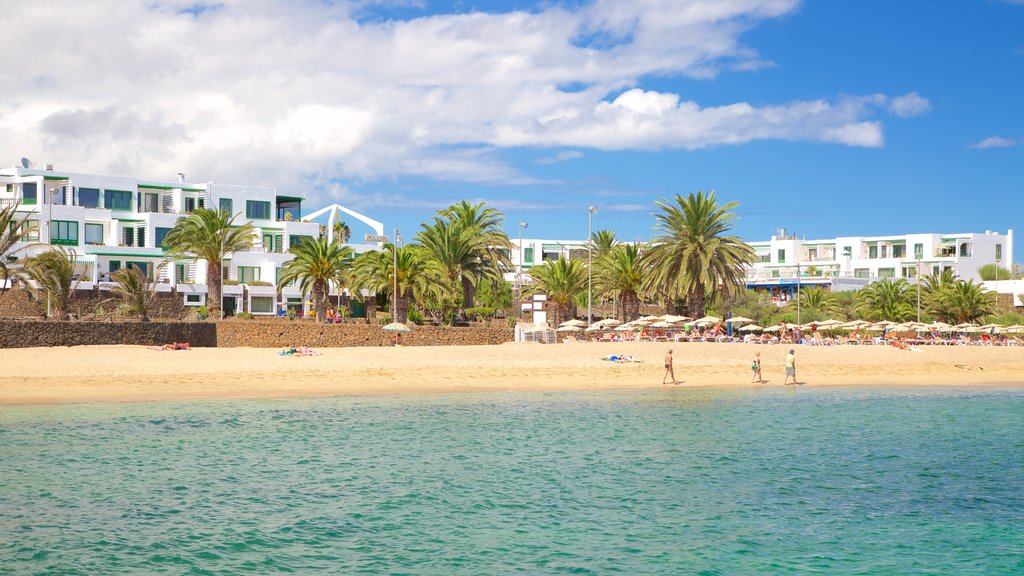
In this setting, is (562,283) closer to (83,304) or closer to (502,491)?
(83,304)

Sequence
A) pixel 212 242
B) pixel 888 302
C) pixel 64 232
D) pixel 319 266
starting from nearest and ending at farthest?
1. pixel 319 266
2. pixel 212 242
3. pixel 64 232
4. pixel 888 302

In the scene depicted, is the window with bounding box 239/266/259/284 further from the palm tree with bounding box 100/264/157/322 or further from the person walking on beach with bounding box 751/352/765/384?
the person walking on beach with bounding box 751/352/765/384

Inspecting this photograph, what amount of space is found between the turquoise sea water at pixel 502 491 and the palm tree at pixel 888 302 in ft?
164

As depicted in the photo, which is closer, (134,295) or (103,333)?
(103,333)

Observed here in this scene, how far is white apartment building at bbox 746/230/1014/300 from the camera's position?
11200 centimetres

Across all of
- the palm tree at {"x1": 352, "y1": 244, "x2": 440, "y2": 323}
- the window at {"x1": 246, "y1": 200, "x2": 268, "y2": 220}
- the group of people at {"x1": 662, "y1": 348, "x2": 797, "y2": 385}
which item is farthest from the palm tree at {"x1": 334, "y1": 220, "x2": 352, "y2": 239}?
the group of people at {"x1": 662, "y1": 348, "x2": 797, "y2": 385}

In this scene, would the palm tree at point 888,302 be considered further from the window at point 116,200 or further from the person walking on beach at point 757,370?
the window at point 116,200

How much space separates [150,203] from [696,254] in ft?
143

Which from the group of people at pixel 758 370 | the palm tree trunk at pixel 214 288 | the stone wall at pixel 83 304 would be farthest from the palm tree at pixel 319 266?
the group of people at pixel 758 370

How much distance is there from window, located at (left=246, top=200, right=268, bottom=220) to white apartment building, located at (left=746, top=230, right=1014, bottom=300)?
56.9m

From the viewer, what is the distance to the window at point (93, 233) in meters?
71.9

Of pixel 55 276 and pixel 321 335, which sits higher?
pixel 55 276

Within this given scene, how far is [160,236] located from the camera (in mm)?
74438

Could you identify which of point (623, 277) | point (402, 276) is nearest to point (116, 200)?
point (402, 276)
